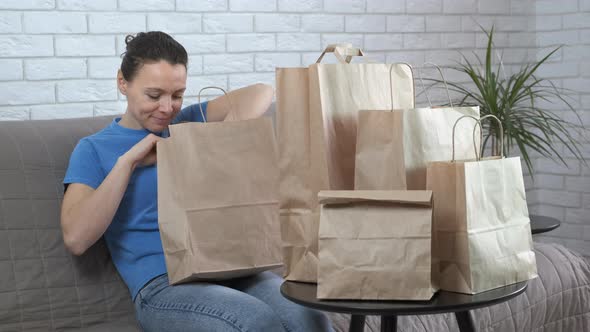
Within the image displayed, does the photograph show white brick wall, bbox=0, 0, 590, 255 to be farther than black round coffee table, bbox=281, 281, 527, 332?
Yes

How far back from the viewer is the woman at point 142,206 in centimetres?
192

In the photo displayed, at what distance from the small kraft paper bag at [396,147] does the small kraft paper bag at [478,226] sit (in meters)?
0.05

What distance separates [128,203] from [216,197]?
0.34 meters

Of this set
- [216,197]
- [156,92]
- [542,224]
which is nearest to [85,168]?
[156,92]

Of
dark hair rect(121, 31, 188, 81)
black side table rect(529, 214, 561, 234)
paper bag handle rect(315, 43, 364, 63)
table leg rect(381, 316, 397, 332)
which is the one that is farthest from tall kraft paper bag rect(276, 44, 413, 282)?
black side table rect(529, 214, 561, 234)

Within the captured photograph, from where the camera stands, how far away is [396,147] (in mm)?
1639

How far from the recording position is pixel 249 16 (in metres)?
3.16

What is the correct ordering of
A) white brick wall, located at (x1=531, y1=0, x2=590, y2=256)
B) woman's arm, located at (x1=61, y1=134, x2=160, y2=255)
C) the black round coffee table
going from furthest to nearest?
white brick wall, located at (x1=531, y1=0, x2=590, y2=256)
woman's arm, located at (x1=61, y1=134, x2=160, y2=255)
the black round coffee table

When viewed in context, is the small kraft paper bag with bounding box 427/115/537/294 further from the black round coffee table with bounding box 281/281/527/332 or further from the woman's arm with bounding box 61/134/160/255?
the woman's arm with bounding box 61/134/160/255

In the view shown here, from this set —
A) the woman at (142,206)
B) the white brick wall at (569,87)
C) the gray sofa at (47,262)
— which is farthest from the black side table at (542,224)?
the woman at (142,206)

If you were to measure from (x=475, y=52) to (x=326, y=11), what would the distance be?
0.89 metres

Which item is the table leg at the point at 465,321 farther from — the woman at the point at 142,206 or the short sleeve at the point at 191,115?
the short sleeve at the point at 191,115

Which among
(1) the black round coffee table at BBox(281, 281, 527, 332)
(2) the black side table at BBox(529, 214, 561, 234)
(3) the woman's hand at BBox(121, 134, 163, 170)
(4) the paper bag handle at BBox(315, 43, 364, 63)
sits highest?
(4) the paper bag handle at BBox(315, 43, 364, 63)

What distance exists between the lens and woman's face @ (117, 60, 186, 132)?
84.8 inches
